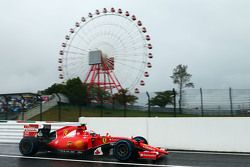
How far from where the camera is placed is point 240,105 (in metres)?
12.6

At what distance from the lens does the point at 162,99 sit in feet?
47.4

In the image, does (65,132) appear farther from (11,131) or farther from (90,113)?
(90,113)

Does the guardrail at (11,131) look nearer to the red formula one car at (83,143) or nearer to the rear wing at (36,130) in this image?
the rear wing at (36,130)

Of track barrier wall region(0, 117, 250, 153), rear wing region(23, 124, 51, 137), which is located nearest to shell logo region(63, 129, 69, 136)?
rear wing region(23, 124, 51, 137)

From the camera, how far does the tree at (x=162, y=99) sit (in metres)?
14.1

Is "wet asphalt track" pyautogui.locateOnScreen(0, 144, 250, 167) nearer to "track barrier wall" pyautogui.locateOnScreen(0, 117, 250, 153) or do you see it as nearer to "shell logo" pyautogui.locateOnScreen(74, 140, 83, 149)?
"shell logo" pyautogui.locateOnScreen(74, 140, 83, 149)

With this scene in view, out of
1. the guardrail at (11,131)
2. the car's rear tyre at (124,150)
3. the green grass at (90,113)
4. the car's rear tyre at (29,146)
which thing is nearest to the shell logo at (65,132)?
the car's rear tyre at (29,146)

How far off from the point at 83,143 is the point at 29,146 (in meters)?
2.17

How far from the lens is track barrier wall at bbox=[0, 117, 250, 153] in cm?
1132

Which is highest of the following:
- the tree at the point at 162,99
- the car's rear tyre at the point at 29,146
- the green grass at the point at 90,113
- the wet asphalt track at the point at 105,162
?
the tree at the point at 162,99

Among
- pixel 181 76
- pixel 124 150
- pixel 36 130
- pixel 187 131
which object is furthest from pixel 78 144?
pixel 181 76

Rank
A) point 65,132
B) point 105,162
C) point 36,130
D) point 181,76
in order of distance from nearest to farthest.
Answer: point 105,162 → point 65,132 → point 36,130 → point 181,76

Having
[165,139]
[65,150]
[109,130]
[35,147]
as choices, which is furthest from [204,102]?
[35,147]

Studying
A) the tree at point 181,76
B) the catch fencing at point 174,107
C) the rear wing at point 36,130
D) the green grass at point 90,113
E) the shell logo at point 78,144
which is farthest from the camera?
the tree at point 181,76
